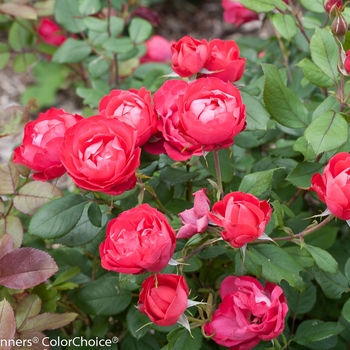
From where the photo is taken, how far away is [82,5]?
1371mm

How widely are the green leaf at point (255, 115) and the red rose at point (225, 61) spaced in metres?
0.06

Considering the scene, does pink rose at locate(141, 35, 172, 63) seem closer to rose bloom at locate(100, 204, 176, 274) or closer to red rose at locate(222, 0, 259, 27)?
red rose at locate(222, 0, 259, 27)

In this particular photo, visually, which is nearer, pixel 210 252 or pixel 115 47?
pixel 210 252

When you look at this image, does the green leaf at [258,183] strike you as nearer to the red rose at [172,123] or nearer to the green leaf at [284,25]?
the red rose at [172,123]

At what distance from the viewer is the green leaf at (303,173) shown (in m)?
0.94

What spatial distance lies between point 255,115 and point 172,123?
19cm

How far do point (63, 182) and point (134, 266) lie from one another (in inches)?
61.9

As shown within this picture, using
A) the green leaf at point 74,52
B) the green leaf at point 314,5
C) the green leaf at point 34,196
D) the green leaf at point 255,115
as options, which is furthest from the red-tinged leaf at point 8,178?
the green leaf at point 314,5

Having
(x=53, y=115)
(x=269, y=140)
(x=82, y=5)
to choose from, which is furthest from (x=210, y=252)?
(x=82, y=5)

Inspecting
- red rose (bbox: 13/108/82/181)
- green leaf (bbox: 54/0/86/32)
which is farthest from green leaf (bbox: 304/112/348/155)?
green leaf (bbox: 54/0/86/32)

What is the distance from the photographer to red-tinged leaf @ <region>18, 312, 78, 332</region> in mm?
890

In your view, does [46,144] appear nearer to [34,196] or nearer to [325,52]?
[34,196]

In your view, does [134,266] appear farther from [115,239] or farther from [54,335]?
[54,335]

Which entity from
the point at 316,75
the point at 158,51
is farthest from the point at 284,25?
the point at 158,51
